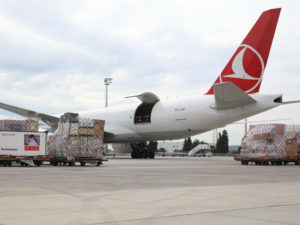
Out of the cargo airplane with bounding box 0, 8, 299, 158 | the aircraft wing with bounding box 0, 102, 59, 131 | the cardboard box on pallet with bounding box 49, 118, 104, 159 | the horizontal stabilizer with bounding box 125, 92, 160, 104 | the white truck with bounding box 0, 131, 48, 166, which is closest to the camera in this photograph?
the white truck with bounding box 0, 131, 48, 166

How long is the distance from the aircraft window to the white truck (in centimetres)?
1529

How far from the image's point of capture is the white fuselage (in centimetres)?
3045

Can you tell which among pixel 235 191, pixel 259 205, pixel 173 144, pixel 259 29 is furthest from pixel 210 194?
pixel 173 144

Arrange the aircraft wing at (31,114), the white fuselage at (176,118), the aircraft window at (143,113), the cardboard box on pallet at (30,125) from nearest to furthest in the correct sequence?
1. the cardboard box on pallet at (30,125)
2. the white fuselage at (176,118)
3. the aircraft window at (143,113)
4. the aircraft wing at (31,114)

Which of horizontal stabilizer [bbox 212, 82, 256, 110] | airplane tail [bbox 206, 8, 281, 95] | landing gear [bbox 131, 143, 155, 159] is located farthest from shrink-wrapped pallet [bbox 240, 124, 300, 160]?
landing gear [bbox 131, 143, 155, 159]

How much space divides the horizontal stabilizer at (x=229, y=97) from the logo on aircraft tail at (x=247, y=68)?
1.75 metres

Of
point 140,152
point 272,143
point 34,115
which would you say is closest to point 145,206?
point 272,143

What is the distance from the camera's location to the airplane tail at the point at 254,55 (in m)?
30.2

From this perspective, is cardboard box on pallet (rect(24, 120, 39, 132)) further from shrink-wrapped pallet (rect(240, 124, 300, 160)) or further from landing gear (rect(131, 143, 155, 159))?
landing gear (rect(131, 143, 155, 159))

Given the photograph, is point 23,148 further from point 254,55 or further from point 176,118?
point 254,55

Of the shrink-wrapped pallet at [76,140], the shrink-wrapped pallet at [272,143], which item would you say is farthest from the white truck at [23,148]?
the shrink-wrapped pallet at [272,143]

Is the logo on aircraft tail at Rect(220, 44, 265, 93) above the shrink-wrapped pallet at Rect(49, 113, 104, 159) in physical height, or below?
above

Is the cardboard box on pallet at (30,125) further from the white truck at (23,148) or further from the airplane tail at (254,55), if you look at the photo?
the airplane tail at (254,55)

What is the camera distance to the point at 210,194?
28.4 ft
